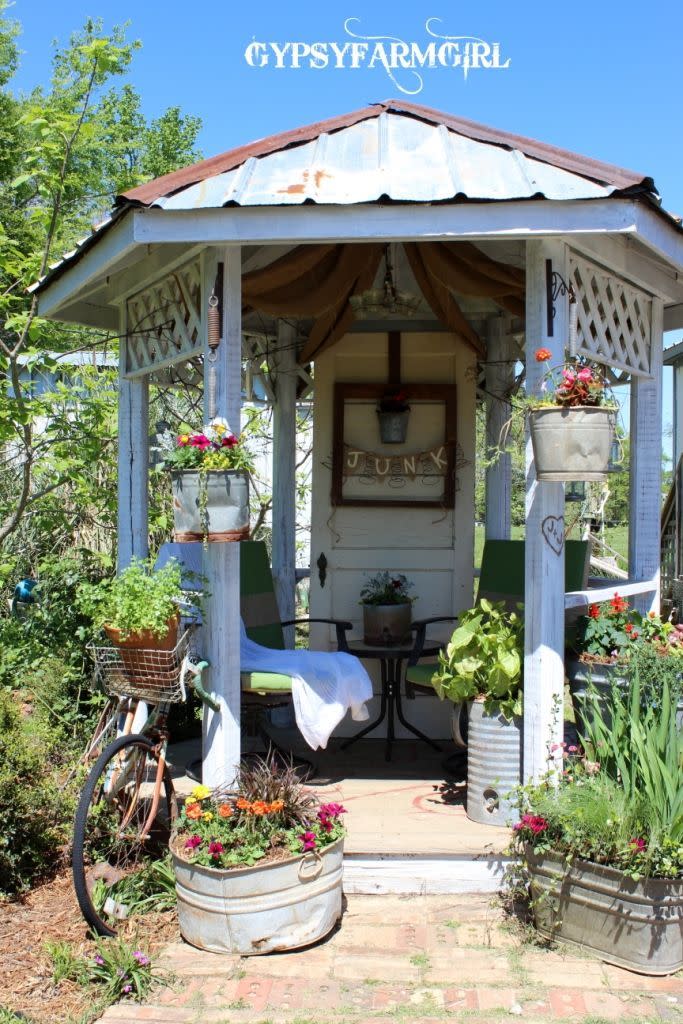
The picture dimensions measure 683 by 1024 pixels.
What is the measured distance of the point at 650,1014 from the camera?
3010mm

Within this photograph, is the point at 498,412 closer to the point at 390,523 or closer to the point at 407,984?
the point at 390,523

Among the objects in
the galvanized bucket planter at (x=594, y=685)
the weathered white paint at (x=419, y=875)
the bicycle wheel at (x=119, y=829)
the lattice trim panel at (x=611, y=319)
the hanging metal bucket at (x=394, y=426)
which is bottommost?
the weathered white paint at (x=419, y=875)

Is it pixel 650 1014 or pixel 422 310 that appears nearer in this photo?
pixel 650 1014

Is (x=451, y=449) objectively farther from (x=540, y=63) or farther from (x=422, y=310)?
(x=540, y=63)

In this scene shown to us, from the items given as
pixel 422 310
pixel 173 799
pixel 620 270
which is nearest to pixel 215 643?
pixel 173 799

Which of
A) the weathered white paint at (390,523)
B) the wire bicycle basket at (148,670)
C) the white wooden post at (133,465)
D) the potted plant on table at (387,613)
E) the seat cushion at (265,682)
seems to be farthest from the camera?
the weathered white paint at (390,523)

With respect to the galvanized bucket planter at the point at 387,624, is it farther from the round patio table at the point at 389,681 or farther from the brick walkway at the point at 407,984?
the brick walkway at the point at 407,984

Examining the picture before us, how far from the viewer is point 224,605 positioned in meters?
4.03

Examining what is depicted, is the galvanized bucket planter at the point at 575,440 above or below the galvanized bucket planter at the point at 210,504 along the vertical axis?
above

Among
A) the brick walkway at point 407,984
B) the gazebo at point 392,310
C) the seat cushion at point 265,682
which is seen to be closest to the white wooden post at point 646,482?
the gazebo at point 392,310

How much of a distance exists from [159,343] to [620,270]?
2.22m

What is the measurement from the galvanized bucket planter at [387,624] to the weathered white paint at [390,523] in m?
0.24

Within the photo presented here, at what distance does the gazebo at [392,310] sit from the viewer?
3684 mm

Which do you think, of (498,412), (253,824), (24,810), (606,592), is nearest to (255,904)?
(253,824)
